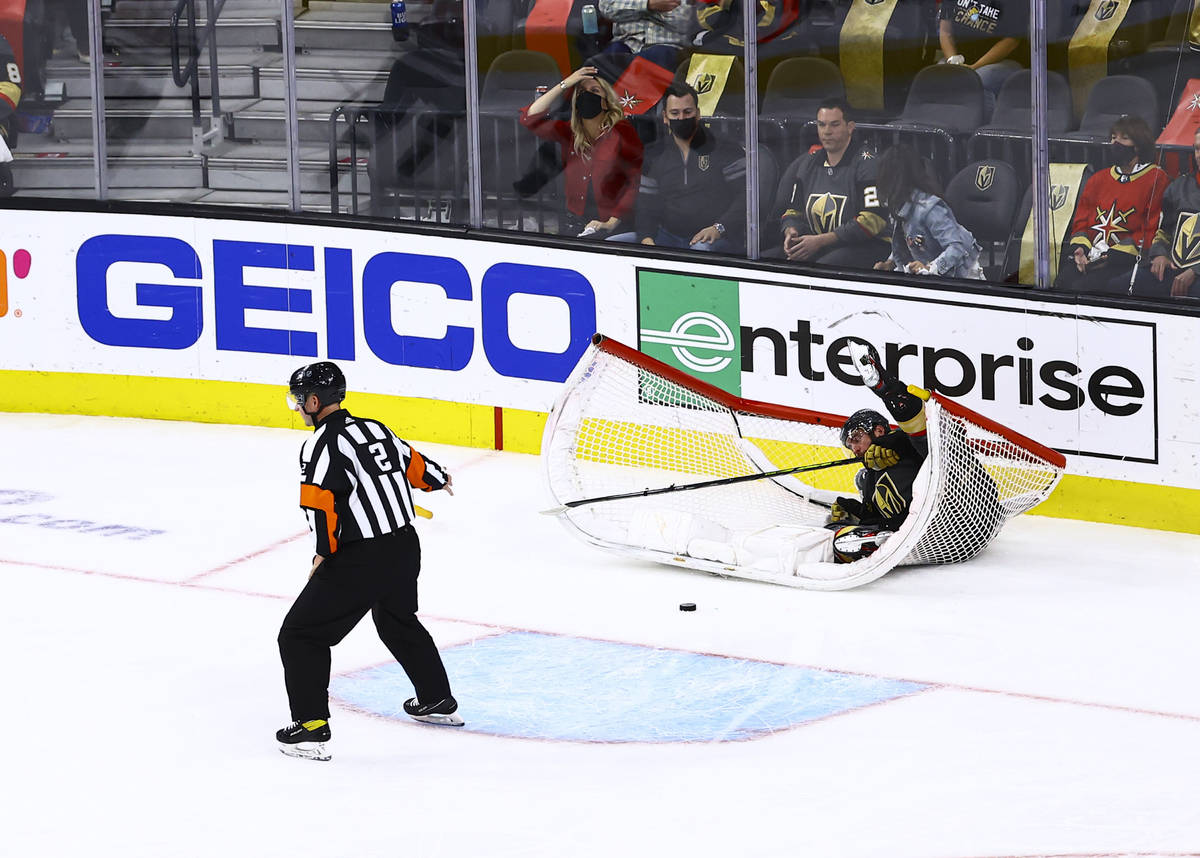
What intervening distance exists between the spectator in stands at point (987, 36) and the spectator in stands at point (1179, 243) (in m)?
0.84

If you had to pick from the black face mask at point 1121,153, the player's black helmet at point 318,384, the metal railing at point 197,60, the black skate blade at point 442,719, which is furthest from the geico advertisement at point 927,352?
the player's black helmet at point 318,384

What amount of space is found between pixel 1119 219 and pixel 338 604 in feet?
12.4

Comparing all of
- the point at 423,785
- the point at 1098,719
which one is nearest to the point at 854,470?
the point at 1098,719

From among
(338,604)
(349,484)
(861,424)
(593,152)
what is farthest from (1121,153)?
(338,604)

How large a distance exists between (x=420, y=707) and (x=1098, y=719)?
198cm

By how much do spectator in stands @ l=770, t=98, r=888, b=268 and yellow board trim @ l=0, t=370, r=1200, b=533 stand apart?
948 mm

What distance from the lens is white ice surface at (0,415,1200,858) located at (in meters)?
4.88

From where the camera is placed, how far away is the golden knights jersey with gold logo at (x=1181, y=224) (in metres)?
7.32

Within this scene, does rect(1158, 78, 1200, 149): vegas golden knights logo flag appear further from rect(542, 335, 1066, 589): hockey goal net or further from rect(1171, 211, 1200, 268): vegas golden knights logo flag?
rect(542, 335, 1066, 589): hockey goal net

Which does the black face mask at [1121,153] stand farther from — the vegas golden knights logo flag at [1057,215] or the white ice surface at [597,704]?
the white ice surface at [597,704]

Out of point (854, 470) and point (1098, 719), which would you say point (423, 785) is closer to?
point (1098, 719)

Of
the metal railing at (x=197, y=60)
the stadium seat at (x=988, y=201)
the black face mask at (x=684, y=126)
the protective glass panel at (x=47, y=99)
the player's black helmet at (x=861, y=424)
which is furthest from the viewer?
the protective glass panel at (x=47, y=99)

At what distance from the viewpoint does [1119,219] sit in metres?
7.52

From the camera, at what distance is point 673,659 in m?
6.30
